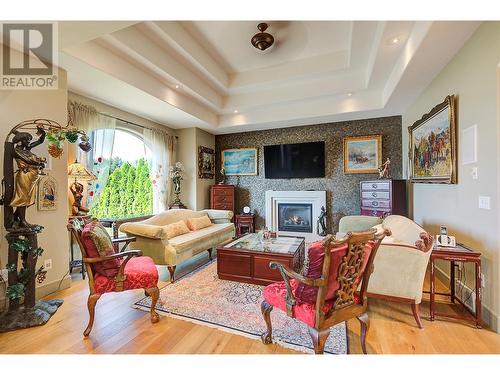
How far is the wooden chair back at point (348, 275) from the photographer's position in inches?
55.9

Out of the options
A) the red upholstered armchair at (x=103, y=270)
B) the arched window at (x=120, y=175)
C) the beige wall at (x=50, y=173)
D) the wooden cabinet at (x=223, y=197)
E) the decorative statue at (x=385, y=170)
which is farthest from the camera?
the wooden cabinet at (x=223, y=197)

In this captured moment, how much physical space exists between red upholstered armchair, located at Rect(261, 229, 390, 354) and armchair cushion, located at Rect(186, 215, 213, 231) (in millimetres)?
2782

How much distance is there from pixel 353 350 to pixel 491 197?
1.82 metres

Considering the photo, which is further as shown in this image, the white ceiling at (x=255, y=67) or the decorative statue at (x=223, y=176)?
the decorative statue at (x=223, y=176)

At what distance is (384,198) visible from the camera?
427 centimetres

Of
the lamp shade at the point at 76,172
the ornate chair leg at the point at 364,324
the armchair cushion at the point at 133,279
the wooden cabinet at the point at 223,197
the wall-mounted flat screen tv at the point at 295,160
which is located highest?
the wall-mounted flat screen tv at the point at 295,160

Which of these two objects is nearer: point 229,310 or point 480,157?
point 480,157

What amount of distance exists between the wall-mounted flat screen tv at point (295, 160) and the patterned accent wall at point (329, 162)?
0.14 m

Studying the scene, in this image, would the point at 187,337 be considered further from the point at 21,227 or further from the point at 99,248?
the point at 21,227

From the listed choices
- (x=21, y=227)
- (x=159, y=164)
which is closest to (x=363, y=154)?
(x=159, y=164)

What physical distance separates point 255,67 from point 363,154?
2958 mm

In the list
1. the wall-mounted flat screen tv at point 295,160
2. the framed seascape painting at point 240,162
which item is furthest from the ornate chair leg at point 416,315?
the framed seascape painting at point 240,162

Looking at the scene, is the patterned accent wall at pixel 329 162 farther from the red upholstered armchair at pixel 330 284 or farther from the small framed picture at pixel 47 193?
the small framed picture at pixel 47 193

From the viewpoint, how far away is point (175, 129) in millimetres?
5684
